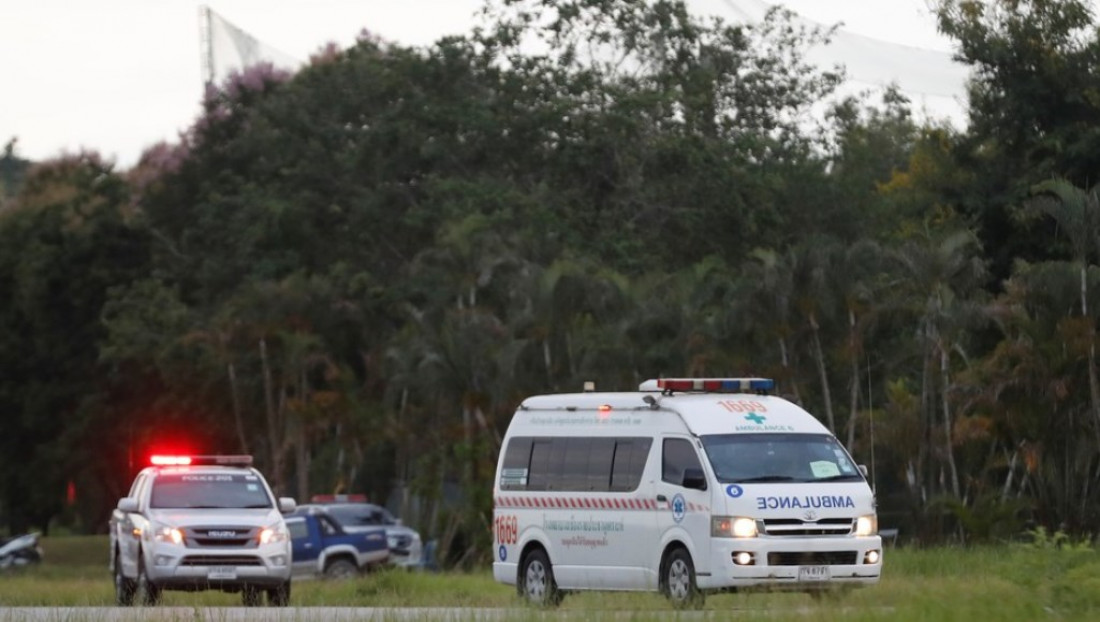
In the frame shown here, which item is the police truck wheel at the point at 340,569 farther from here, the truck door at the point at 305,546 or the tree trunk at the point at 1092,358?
the tree trunk at the point at 1092,358

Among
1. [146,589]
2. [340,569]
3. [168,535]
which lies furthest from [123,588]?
[340,569]

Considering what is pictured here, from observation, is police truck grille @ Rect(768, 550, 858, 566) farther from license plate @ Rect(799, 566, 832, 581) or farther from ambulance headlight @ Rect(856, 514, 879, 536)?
ambulance headlight @ Rect(856, 514, 879, 536)

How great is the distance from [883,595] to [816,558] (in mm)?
1476

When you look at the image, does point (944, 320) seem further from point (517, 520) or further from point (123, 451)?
point (123, 451)

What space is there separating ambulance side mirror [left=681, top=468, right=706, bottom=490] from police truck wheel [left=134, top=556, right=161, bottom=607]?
25.8ft

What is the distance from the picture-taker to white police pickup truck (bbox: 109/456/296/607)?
79.9 feet

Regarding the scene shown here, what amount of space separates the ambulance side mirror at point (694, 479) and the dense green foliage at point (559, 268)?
42.3 feet

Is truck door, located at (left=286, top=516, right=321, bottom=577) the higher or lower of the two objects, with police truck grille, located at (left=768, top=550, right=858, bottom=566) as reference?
lower

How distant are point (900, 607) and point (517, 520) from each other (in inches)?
331

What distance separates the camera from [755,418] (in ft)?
67.1

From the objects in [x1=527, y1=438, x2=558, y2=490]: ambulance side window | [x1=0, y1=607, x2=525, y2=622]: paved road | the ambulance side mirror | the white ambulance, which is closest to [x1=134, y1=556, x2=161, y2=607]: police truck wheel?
[x1=0, y1=607, x2=525, y2=622]: paved road

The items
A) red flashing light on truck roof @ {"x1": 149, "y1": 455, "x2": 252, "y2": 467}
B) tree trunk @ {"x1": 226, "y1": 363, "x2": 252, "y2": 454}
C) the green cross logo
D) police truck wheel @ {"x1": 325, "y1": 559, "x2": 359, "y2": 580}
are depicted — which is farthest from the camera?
tree trunk @ {"x1": 226, "y1": 363, "x2": 252, "y2": 454}

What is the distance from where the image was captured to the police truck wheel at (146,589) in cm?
2442

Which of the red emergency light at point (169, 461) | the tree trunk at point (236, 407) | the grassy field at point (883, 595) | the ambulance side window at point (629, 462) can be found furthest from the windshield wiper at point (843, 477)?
the tree trunk at point (236, 407)
